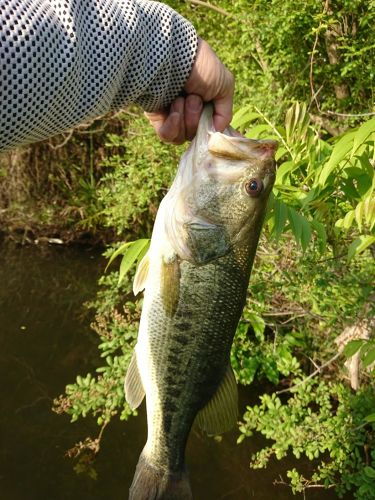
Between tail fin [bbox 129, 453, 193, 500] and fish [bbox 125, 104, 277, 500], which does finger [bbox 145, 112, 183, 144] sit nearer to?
fish [bbox 125, 104, 277, 500]

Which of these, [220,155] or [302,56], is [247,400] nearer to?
[302,56]

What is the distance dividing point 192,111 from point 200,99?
0.04m

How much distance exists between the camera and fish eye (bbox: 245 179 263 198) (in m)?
1.73

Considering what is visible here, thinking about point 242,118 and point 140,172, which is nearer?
point 242,118

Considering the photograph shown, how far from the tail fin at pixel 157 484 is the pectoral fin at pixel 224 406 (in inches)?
9.5

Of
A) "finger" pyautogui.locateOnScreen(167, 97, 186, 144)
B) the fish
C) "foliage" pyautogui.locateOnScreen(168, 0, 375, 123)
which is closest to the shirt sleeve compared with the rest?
"finger" pyautogui.locateOnScreen(167, 97, 186, 144)

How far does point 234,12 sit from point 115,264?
130 inches

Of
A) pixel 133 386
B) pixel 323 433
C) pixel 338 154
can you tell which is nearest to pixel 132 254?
pixel 133 386

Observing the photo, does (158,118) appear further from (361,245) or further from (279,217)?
(361,245)

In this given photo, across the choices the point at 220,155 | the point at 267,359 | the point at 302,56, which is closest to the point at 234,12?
the point at 302,56

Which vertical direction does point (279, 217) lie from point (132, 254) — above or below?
above

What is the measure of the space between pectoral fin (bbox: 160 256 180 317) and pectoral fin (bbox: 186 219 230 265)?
0.24ft

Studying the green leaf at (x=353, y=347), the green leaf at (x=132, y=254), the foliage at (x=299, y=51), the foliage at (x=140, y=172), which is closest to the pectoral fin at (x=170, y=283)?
the green leaf at (x=132, y=254)

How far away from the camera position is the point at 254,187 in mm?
1736
